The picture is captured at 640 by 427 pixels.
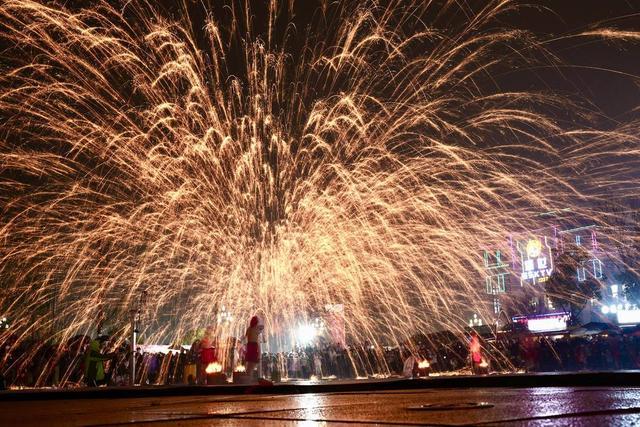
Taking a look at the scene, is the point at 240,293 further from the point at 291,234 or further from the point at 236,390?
the point at 236,390

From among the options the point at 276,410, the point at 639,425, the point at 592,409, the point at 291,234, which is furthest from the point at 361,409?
the point at 291,234

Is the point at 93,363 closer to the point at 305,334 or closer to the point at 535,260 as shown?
the point at 305,334

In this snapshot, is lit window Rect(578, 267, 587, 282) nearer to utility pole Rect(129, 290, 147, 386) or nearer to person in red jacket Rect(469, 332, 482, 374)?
person in red jacket Rect(469, 332, 482, 374)

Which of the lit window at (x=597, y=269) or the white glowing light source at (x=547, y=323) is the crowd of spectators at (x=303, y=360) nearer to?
the white glowing light source at (x=547, y=323)

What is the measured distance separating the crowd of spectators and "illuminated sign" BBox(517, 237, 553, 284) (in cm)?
4539

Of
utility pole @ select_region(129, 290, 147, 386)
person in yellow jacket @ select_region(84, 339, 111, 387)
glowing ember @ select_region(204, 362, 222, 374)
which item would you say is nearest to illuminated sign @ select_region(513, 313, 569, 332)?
utility pole @ select_region(129, 290, 147, 386)

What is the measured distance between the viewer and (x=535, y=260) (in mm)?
72812

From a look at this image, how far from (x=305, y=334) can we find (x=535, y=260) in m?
50.1

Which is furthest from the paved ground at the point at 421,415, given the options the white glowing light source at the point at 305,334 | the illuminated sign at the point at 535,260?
the illuminated sign at the point at 535,260

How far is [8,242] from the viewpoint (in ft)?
78.1

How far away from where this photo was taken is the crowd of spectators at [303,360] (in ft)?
66.1

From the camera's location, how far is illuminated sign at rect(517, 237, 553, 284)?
71.3 m

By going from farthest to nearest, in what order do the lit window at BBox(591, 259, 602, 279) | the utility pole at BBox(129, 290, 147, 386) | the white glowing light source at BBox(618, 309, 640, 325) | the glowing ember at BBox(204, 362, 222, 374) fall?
the lit window at BBox(591, 259, 602, 279), the white glowing light source at BBox(618, 309, 640, 325), the utility pole at BBox(129, 290, 147, 386), the glowing ember at BBox(204, 362, 222, 374)

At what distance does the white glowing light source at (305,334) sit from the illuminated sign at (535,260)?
1762 inches
